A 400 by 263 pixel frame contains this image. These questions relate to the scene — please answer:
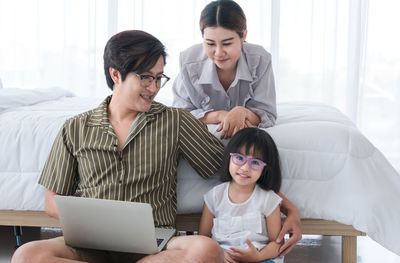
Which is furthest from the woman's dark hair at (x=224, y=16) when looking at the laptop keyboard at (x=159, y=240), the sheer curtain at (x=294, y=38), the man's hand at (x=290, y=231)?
the sheer curtain at (x=294, y=38)

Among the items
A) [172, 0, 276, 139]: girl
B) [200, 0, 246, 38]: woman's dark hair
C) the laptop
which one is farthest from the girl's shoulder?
[200, 0, 246, 38]: woman's dark hair

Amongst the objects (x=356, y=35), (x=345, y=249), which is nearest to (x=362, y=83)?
(x=356, y=35)

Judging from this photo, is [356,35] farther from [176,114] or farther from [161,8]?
[176,114]

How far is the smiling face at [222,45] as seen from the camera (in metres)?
1.93

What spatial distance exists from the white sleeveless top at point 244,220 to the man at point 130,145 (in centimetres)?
14

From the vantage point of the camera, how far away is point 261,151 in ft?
5.68

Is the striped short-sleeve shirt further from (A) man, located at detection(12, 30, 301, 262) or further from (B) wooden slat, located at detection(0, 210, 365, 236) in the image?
(B) wooden slat, located at detection(0, 210, 365, 236)

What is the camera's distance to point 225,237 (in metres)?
1.73

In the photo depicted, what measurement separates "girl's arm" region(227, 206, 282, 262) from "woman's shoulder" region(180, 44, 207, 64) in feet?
2.37

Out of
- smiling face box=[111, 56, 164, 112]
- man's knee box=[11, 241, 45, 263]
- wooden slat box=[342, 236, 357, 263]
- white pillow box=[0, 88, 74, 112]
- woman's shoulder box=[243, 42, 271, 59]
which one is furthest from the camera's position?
white pillow box=[0, 88, 74, 112]

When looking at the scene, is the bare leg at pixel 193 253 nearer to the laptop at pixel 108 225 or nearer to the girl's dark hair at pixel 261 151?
the laptop at pixel 108 225

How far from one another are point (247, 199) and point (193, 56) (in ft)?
2.24

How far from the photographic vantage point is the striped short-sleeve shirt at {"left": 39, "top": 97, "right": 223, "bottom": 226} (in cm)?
165

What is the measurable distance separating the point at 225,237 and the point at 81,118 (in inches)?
23.8
